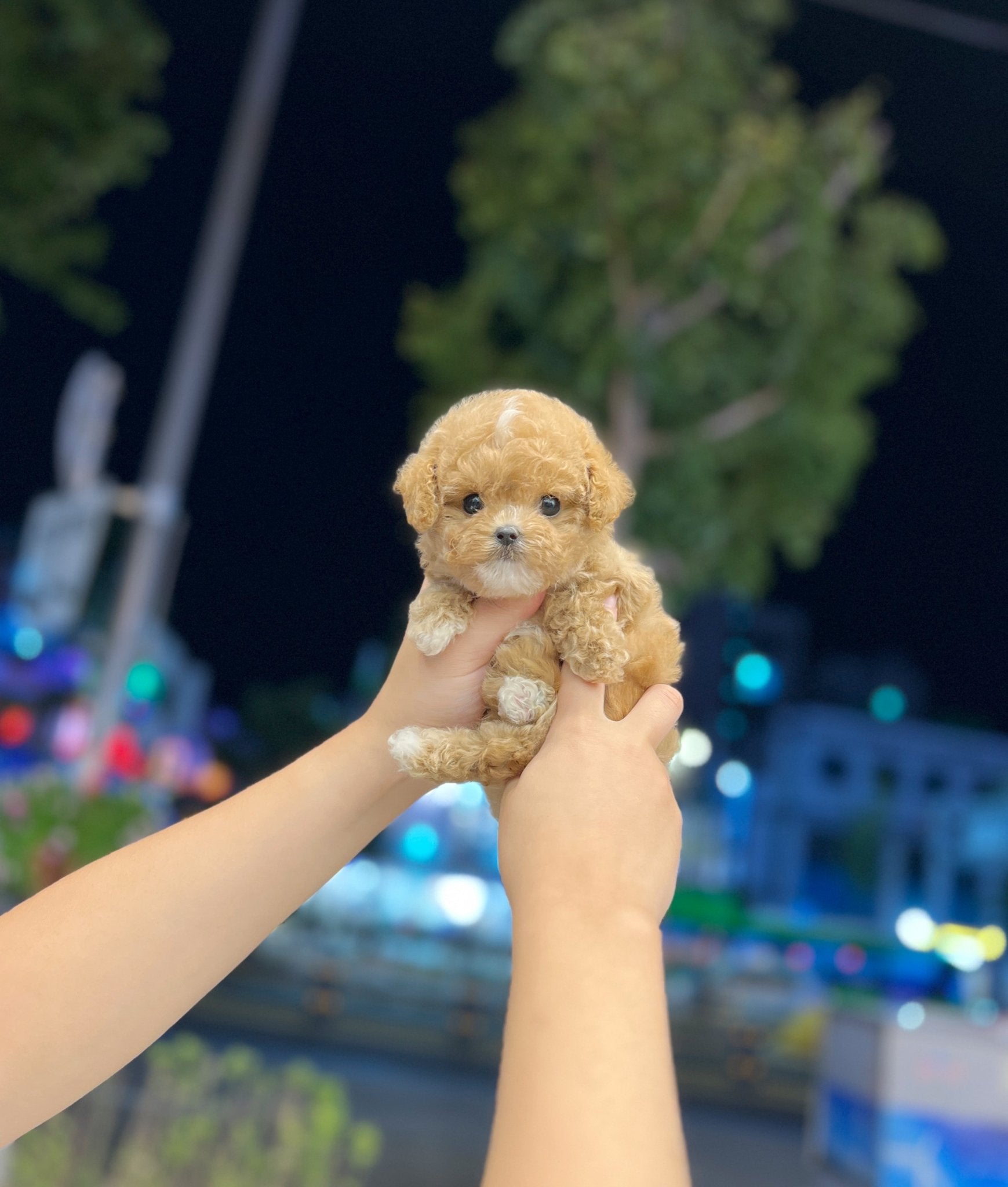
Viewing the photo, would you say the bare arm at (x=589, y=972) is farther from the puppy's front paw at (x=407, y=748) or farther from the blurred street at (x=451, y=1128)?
the blurred street at (x=451, y=1128)

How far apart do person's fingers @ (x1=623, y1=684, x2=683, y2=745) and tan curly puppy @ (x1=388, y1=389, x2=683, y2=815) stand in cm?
5

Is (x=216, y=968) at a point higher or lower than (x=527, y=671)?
lower

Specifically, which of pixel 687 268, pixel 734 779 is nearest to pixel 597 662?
pixel 687 268

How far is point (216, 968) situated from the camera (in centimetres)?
119

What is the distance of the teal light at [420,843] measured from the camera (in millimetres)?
30062

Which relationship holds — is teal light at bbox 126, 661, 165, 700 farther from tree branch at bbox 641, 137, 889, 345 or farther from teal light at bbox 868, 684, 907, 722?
teal light at bbox 868, 684, 907, 722

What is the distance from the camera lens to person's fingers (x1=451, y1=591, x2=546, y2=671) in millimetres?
1254

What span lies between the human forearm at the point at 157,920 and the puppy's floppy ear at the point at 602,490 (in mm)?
375

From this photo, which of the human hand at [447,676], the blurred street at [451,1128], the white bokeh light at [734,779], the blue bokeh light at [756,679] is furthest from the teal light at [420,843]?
the human hand at [447,676]

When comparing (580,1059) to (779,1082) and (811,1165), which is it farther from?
(779,1082)

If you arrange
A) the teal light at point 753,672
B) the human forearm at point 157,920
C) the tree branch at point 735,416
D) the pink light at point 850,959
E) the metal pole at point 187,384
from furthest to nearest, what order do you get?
the teal light at point 753,672
the pink light at point 850,959
the tree branch at point 735,416
the metal pole at point 187,384
the human forearm at point 157,920

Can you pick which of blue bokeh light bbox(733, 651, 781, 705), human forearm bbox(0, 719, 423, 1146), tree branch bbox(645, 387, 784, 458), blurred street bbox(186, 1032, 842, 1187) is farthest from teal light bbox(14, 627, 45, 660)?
human forearm bbox(0, 719, 423, 1146)

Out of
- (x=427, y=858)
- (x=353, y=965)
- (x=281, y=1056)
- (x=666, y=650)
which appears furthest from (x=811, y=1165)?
(x=427, y=858)

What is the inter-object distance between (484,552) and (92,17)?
21.8 ft
